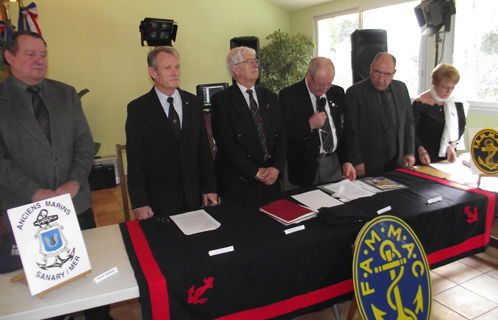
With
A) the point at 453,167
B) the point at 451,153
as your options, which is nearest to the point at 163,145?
the point at 453,167

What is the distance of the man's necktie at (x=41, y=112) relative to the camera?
1.82 meters

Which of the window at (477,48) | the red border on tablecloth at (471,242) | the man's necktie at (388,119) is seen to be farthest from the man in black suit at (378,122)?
the window at (477,48)

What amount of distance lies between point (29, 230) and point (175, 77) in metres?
1.11

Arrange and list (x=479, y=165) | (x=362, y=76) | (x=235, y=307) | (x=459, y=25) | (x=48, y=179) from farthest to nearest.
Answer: (x=459, y=25), (x=362, y=76), (x=479, y=165), (x=48, y=179), (x=235, y=307)

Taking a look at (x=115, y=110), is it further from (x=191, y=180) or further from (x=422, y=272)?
(x=422, y=272)

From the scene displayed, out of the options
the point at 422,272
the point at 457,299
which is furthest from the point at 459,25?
the point at 422,272

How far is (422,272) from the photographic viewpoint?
1630 mm

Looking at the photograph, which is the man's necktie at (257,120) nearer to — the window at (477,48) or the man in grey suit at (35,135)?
the man in grey suit at (35,135)

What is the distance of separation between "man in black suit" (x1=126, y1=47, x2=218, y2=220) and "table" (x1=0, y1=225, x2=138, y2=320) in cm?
64

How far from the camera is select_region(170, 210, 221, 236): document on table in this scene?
1.66 m

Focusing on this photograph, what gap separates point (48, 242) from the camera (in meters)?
1.26

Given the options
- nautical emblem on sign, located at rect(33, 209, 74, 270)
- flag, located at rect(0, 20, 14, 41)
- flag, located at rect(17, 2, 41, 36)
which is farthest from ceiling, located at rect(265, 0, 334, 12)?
nautical emblem on sign, located at rect(33, 209, 74, 270)

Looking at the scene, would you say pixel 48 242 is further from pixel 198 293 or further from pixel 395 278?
pixel 395 278

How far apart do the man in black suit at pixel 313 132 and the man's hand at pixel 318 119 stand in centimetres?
2
